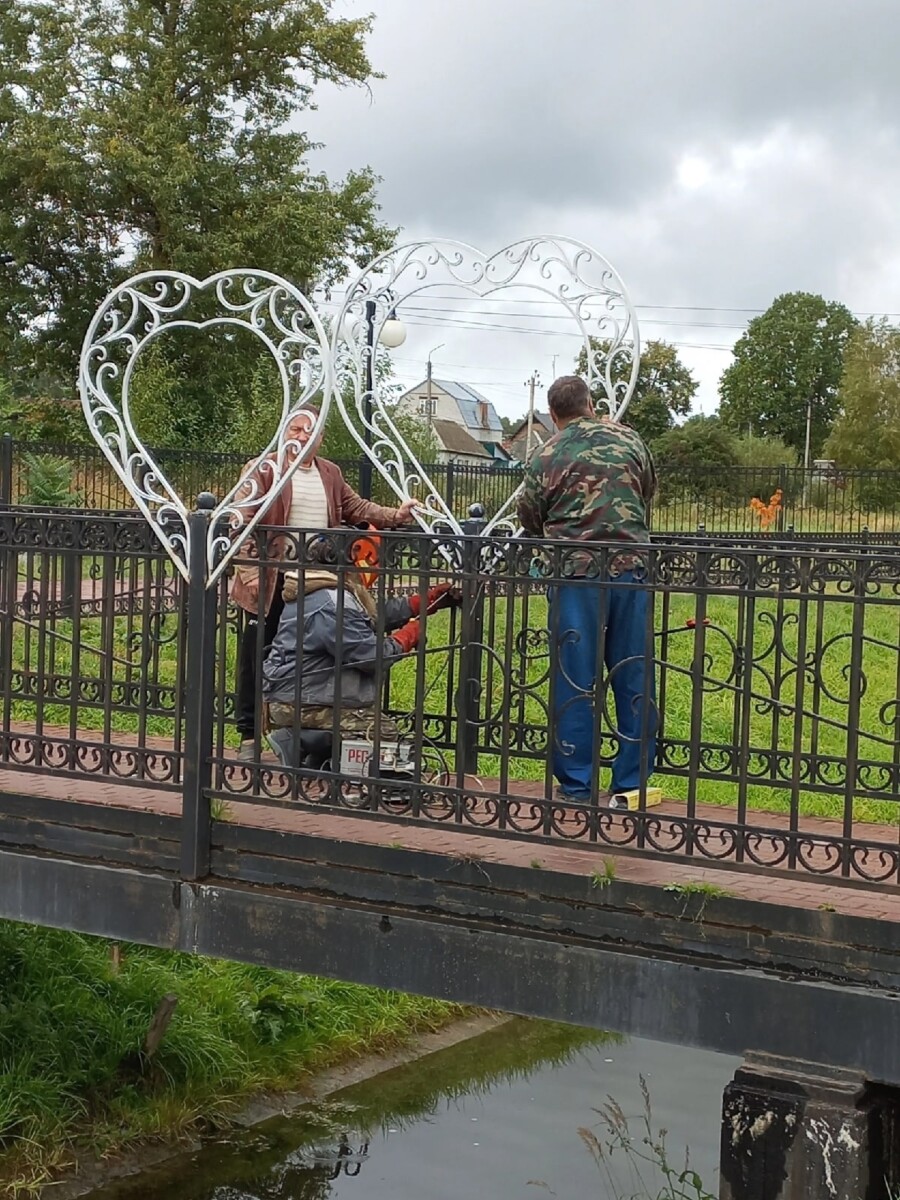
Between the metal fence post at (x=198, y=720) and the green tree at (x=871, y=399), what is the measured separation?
139ft

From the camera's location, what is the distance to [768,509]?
26.2m

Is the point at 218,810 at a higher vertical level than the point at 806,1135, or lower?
higher

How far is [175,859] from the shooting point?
5270mm

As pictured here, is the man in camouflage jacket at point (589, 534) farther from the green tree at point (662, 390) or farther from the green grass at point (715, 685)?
the green tree at point (662, 390)

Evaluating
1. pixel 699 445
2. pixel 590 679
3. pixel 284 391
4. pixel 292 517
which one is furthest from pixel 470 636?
pixel 699 445

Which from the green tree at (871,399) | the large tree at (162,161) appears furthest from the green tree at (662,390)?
the large tree at (162,161)

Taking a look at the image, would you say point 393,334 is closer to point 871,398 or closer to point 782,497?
point 782,497

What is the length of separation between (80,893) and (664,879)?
84.3 inches

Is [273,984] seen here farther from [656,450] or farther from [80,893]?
[656,450]

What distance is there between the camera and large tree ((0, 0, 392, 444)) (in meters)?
28.4

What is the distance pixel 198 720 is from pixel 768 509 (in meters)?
22.1

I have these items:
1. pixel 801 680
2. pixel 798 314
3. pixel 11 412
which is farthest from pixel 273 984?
pixel 798 314

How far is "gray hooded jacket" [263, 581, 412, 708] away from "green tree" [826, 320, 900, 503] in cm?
4174

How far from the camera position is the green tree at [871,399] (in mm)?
45688
